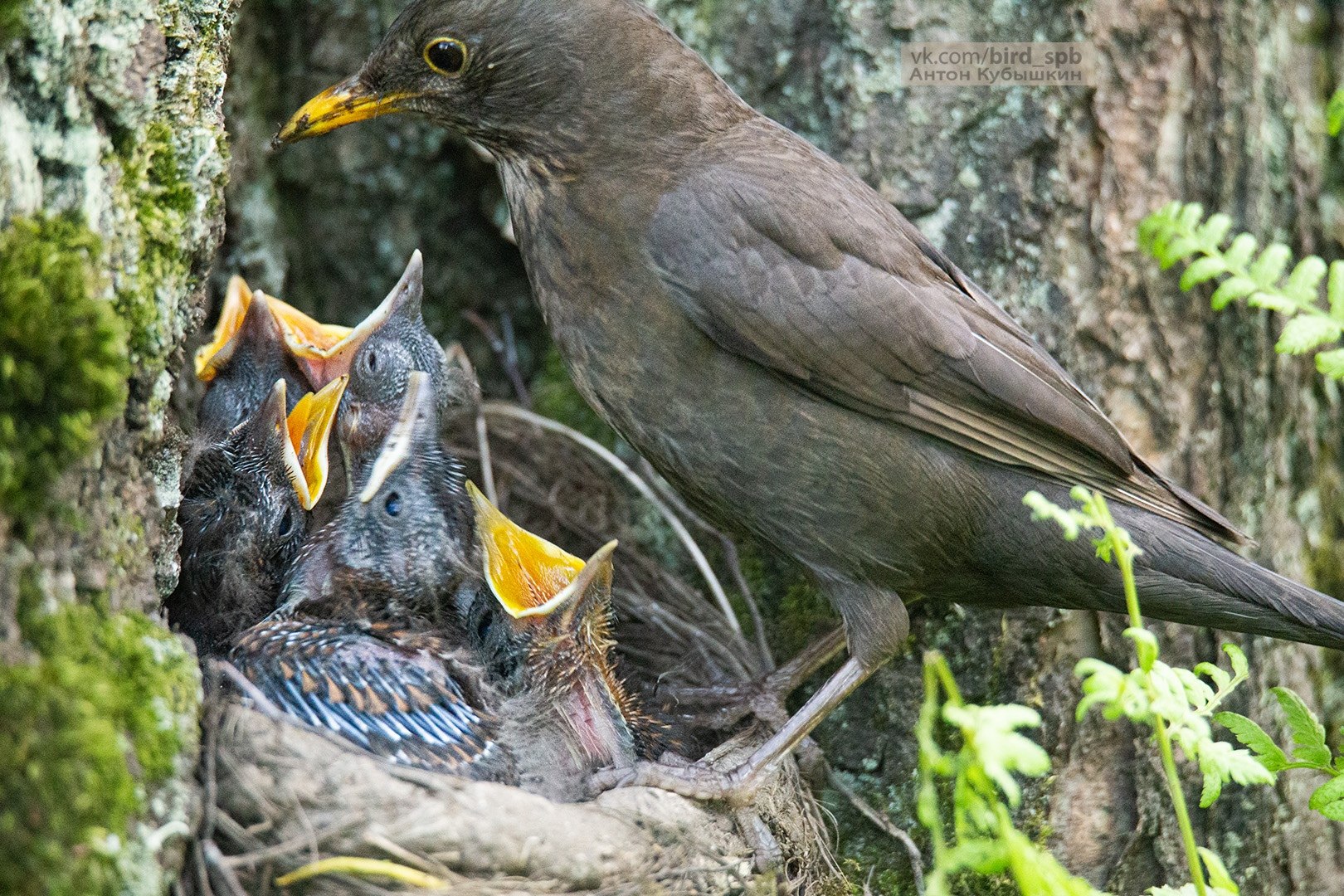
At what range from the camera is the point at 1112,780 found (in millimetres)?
3936

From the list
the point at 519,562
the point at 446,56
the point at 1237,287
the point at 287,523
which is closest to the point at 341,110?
the point at 446,56

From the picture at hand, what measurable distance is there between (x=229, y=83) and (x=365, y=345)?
1140 millimetres

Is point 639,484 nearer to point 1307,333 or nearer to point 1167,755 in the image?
point 1307,333

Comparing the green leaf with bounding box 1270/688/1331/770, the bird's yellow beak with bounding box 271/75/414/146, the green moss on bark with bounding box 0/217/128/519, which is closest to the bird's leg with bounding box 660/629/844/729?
the green leaf with bounding box 1270/688/1331/770

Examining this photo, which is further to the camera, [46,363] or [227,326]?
[227,326]

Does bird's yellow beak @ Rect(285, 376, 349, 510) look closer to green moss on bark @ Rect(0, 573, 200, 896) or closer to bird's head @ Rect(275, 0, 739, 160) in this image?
bird's head @ Rect(275, 0, 739, 160)

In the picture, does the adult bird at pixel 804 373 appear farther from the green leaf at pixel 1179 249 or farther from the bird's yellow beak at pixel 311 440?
the bird's yellow beak at pixel 311 440

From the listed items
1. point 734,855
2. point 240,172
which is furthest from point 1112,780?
point 240,172

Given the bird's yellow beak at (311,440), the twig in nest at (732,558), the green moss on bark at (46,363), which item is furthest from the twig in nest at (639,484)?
the green moss on bark at (46,363)

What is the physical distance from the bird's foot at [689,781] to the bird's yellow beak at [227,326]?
180 cm

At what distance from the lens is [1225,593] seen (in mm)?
3312

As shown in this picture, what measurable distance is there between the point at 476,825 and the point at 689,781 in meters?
0.76

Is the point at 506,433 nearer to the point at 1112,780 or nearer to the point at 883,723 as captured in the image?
the point at 883,723

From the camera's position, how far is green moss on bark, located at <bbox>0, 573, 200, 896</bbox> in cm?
203
